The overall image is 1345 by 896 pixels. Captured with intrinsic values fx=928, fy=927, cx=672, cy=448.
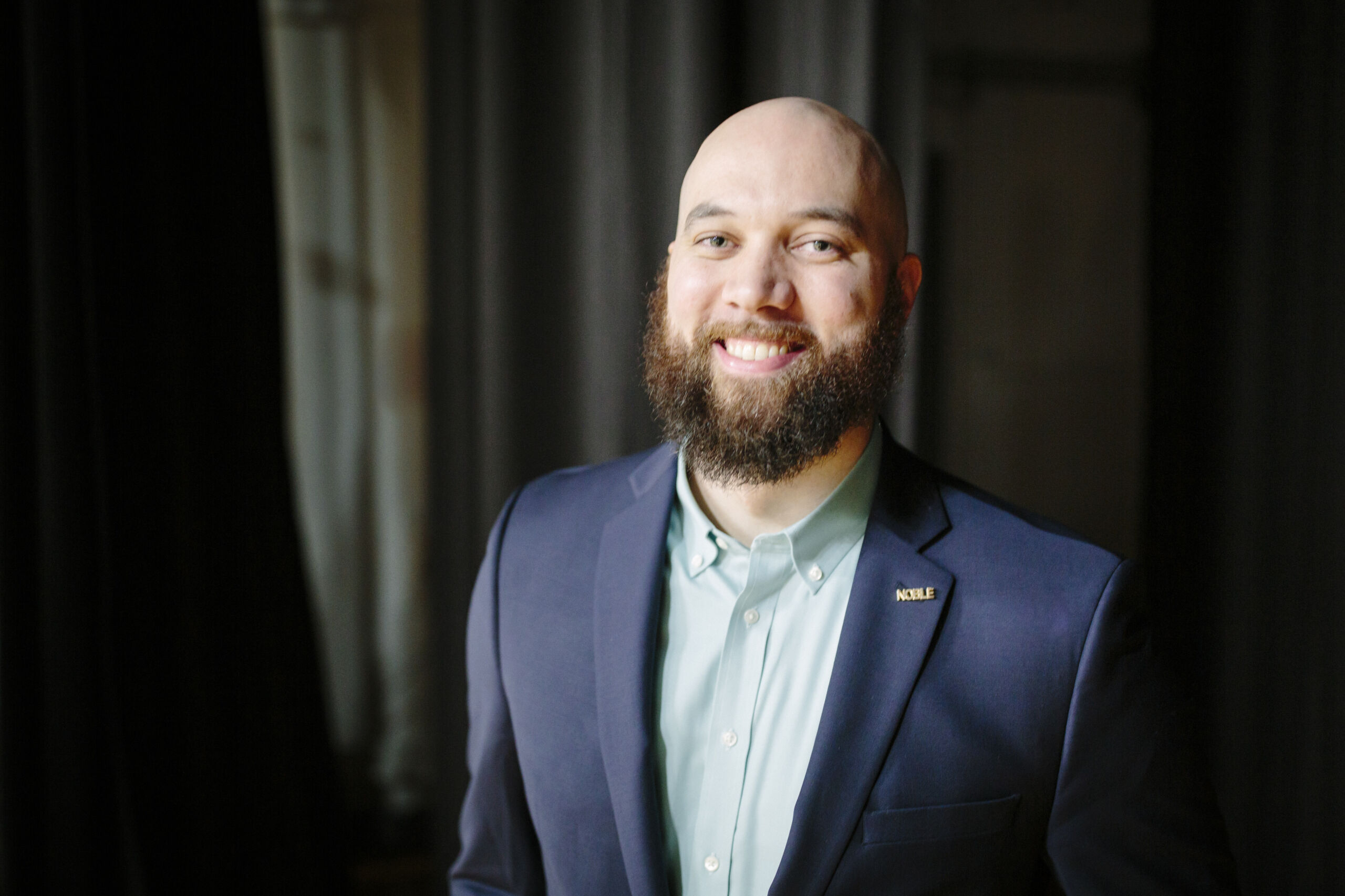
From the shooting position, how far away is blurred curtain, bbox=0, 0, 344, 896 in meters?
1.64

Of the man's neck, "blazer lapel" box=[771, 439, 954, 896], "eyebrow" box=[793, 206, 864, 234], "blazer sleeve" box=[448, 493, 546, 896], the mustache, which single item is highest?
"eyebrow" box=[793, 206, 864, 234]

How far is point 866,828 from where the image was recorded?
0.91 metres

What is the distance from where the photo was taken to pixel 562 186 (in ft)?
4.70

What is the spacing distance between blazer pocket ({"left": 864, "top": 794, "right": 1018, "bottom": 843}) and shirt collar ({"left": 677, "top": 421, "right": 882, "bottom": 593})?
236 mm

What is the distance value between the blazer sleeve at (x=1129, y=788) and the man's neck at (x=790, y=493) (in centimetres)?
29

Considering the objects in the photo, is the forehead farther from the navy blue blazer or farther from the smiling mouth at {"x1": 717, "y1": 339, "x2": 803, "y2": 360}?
the navy blue blazer

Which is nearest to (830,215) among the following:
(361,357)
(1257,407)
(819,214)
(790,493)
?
(819,214)

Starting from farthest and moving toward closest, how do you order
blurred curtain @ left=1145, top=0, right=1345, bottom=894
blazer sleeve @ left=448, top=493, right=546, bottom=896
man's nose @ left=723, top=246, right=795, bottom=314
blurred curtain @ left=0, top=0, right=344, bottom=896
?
blurred curtain @ left=0, top=0, right=344, bottom=896 < blazer sleeve @ left=448, top=493, right=546, bottom=896 < blurred curtain @ left=1145, top=0, right=1345, bottom=894 < man's nose @ left=723, top=246, right=795, bottom=314

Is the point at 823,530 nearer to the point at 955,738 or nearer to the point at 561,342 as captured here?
the point at 955,738

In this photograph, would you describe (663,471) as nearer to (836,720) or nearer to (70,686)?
(836,720)

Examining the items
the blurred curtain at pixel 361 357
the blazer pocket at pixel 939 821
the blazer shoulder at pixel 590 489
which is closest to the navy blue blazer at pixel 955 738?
the blazer pocket at pixel 939 821

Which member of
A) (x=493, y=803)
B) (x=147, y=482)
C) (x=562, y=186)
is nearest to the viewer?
(x=493, y=803)

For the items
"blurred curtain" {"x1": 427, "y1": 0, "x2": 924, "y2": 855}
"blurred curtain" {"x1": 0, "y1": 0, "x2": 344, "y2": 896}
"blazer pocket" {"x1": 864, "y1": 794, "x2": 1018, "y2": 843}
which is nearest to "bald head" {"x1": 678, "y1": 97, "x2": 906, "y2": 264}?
"blurred curtain" {"x1": 427, "y1": 0, "x2": 924, "y2": 855}

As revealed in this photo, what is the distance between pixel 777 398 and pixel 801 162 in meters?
0.23
